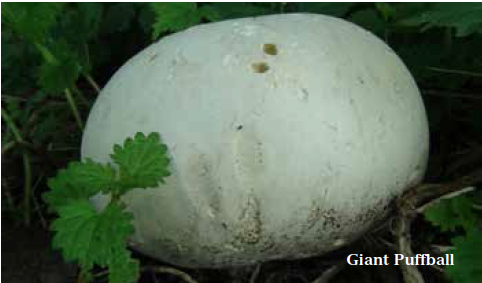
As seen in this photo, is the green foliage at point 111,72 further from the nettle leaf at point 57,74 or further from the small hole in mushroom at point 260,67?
the small hole in mushroom at point 260,67

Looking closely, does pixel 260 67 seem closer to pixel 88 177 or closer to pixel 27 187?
pixel 88 177

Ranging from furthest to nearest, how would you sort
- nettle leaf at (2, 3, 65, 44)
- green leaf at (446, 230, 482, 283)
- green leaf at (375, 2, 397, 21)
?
green leaf at (375, 2, 397, 21)
nettle leaf at (2, 3, 65, 44)
green leaf at (446, 230, 482, 283)

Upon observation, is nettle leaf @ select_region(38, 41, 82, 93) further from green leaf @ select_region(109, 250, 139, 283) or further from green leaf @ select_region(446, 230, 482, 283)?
green leaf @ select_region(446, 230, 482, 283)

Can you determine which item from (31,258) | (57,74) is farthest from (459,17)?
(31,258)

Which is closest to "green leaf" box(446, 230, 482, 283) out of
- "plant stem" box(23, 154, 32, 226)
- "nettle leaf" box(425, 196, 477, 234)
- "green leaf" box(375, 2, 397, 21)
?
"nettle leaf" box(425, 196, 477, 234)

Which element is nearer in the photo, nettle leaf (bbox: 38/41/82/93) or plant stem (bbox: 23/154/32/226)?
nettle leaf (bbox: 38/41/82/93)

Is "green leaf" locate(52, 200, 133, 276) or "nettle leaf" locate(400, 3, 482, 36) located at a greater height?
"nettle leaf" locate(400, 3, 482, 36)

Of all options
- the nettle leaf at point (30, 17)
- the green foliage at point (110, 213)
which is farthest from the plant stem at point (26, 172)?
the green foliage at point (110, 213)
